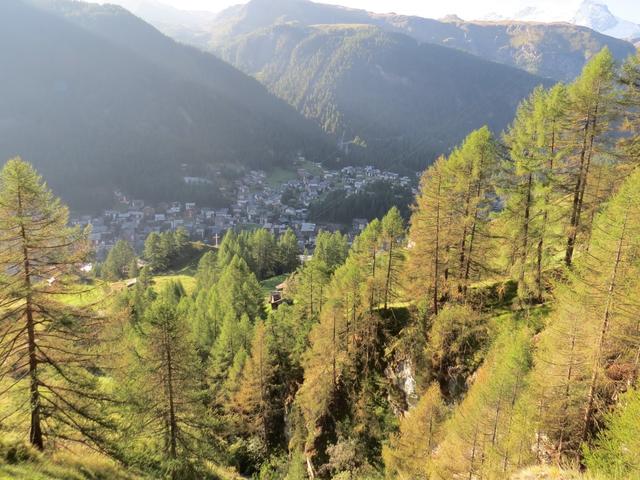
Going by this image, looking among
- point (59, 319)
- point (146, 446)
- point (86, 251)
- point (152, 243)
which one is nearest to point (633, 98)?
point (86, 251)

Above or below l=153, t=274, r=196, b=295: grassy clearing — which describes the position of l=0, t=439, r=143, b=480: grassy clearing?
above

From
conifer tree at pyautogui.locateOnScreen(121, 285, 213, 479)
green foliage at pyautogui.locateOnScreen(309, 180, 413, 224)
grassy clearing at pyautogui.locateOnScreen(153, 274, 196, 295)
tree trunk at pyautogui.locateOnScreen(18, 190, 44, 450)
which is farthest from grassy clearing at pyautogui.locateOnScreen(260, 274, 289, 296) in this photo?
green foliage at pyautogui.locateOnScreen(309, 180, 413, 224)

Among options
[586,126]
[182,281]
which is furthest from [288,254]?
[586,126]

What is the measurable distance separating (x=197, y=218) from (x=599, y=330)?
596ft

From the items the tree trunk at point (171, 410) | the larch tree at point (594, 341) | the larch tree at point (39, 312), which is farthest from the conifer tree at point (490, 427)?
the larch tree at point (39, 312)

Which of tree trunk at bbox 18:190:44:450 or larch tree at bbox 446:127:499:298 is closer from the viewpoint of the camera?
tree trunk at bbox 18:190:44:450

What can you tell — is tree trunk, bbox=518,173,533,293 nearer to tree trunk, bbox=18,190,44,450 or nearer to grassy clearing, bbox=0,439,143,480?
grassy clearing, bbox=0,439,143,480

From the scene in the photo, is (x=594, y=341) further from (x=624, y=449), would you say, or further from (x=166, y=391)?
(x=166, y=391)

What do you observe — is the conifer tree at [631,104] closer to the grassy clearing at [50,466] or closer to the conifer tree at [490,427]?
the conifer tree at [490,427]

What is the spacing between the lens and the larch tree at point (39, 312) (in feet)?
47.1

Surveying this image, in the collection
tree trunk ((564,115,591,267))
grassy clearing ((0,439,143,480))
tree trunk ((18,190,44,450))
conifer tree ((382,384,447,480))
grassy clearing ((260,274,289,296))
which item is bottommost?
grassy clearing ((260,274,289,296))

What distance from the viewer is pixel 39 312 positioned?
598 inches

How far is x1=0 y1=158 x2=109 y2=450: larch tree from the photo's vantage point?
47.1 ft

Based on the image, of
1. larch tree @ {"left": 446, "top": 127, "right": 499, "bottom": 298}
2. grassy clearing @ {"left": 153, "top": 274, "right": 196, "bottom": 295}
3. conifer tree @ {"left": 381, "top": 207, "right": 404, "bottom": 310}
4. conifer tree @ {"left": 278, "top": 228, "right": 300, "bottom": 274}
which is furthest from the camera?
conifer tree @ {"left": 278, "top": 228, "right": 300, "bottom": 274}
